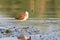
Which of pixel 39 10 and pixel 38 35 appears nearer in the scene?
pixel 38 35

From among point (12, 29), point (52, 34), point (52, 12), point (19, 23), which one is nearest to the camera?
point (52, 34)

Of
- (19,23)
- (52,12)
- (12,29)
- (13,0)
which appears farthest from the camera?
(13,0)

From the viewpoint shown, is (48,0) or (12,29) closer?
(12,29)

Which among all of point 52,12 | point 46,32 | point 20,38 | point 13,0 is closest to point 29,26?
point 46,32

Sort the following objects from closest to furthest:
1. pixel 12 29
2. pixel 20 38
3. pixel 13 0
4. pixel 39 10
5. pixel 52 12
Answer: pixel 20 38 → pixel 12 29 → pixel 52 12 → pixel 39 10 → pixel 13 0

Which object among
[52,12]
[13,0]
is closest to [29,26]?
[52,12]

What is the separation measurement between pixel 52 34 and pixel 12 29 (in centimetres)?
63

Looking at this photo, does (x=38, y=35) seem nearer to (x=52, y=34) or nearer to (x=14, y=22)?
(x=52, y=34)

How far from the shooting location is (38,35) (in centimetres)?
276

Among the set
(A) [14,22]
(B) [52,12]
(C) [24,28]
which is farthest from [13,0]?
(C) [24,28]

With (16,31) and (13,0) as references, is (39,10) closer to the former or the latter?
(13,0)

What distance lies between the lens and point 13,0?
6141 mm

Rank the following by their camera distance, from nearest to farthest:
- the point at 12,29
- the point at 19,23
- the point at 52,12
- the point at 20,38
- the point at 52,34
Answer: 1. the point at 20,38
2. the point at 52,34
3. the point at 12,29
4. the point at 19,23
5. the point at 52,12

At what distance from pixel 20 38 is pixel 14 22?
0.97 meters
